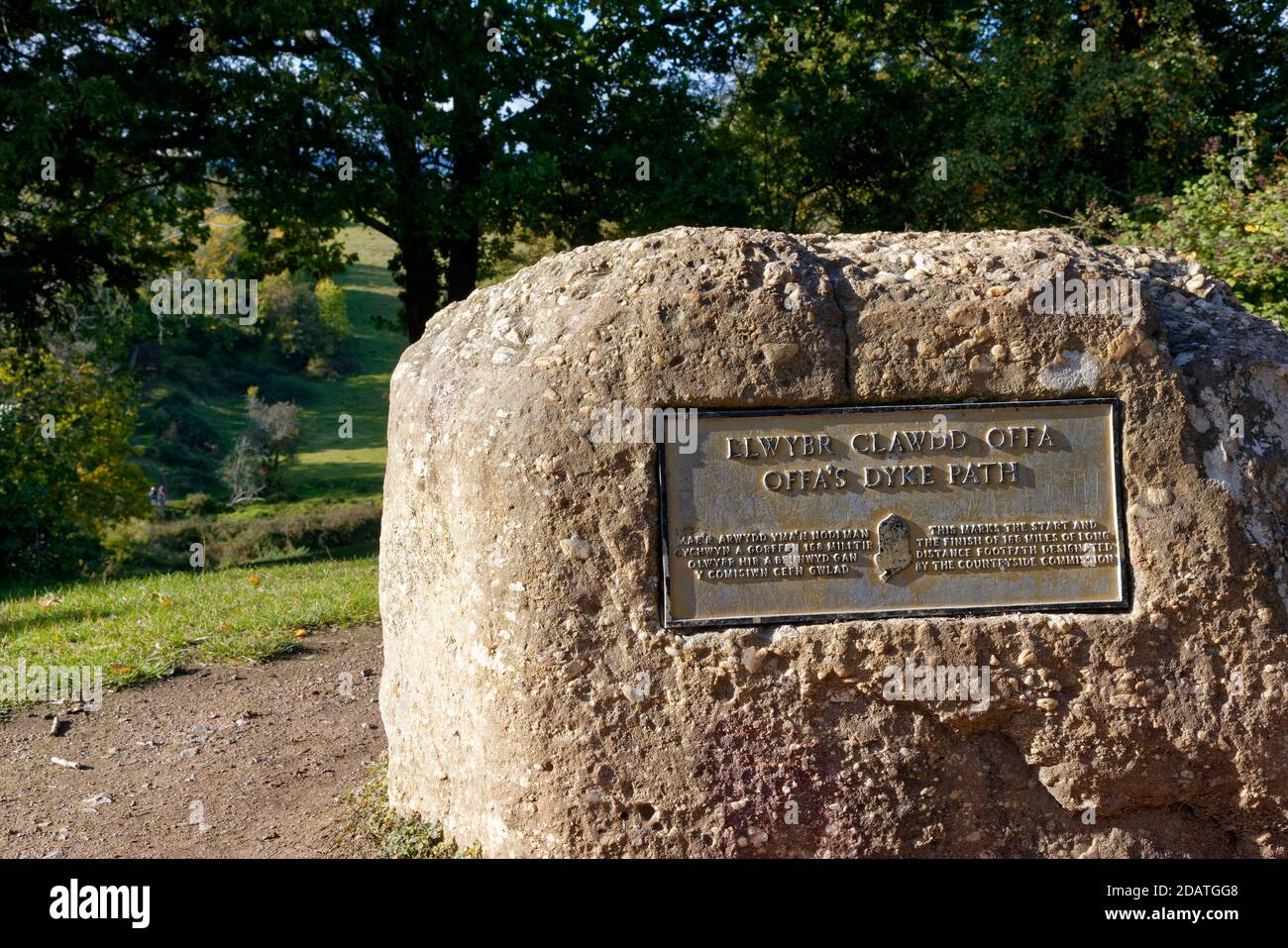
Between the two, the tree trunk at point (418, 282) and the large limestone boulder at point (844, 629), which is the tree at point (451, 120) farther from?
the large limestone boulder at point (844, 629)

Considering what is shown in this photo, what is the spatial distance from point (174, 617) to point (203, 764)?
2.72 m

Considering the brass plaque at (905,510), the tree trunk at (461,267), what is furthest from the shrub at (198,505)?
the brass plaque at (905,510)

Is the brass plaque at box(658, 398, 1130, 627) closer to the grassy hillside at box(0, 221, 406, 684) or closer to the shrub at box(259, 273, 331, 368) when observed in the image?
the grassy hillside at box(0, 221, 406, 684)

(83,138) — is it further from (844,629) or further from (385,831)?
(844,629)

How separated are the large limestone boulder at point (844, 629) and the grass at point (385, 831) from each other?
14.7 inches

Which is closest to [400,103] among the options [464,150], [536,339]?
[464,150]

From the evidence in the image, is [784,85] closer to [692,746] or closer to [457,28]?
[457,28]

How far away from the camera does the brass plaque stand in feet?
13.6

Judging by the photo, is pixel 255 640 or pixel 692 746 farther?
pixel 255 640

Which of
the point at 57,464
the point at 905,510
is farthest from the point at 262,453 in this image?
the point at 905,510

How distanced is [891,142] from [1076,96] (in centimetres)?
307

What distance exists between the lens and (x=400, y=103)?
14.2m

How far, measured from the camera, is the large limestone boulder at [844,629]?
4039mm

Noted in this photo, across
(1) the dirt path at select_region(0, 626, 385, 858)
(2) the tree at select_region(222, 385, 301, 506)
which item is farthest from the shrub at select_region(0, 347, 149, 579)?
(2) the tree at select_region(222, 385, 301, 506)
